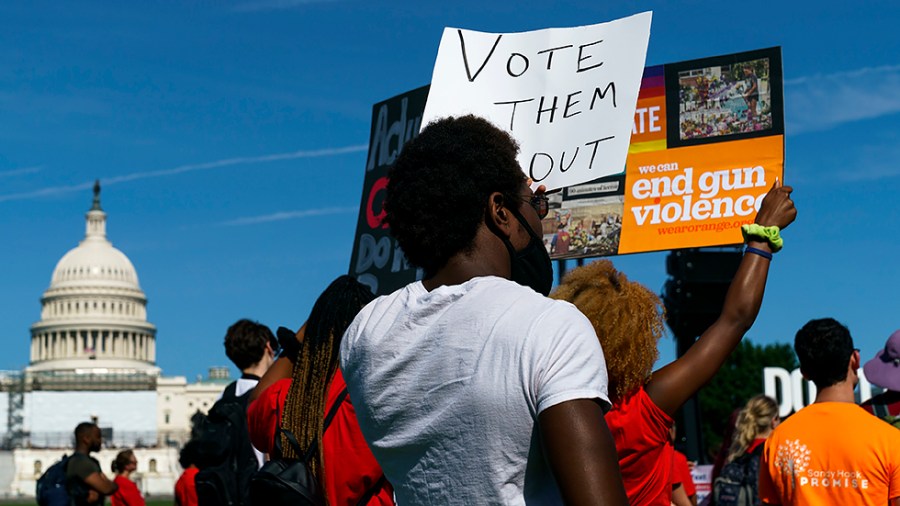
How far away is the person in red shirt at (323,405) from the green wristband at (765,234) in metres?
1.10

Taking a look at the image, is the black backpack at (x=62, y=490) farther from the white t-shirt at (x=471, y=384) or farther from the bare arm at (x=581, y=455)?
the bare arm at (x=581, y=455)

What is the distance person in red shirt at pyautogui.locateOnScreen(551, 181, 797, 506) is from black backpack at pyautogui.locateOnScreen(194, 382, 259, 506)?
2.38 m

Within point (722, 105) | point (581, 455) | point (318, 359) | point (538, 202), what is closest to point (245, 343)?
point (318, 359)

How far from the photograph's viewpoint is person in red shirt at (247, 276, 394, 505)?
324cm

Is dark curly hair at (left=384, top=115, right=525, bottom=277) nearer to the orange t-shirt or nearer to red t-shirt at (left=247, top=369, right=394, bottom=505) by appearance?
red t-shirt at (left=247, top=369, right=394, bottom=505)

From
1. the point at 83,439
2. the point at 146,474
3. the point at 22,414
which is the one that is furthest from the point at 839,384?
the point at 22,414

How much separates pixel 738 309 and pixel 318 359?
55.4 inches

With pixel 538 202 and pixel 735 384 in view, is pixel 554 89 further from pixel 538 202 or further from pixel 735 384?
pixel 735 384

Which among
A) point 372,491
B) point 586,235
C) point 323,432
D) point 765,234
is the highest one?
point 586,235

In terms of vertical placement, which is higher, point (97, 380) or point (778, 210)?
point (97, 380)

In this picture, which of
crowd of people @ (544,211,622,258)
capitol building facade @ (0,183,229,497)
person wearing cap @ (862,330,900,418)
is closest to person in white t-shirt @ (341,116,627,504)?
person wearing cap @ (862,330,900,418)

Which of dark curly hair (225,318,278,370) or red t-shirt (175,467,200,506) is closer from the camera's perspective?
dark curly hair (225,318,278,370)

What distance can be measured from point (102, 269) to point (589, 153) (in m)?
136

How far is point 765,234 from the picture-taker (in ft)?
8.59
